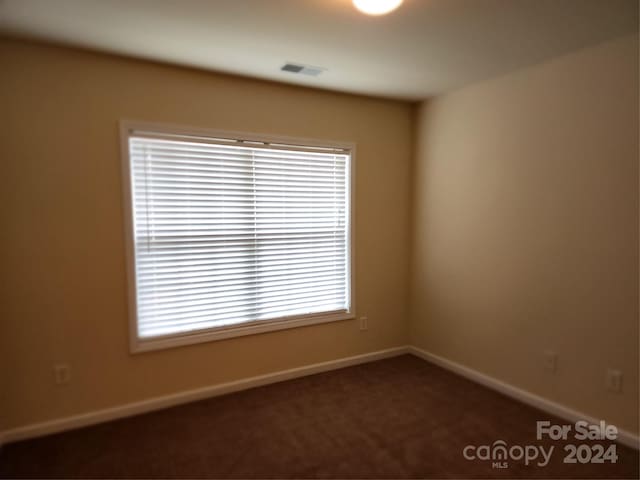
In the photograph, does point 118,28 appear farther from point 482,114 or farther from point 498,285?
point 498,285

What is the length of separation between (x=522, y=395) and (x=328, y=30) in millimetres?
2934

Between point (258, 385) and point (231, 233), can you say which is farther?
point (258, 385)

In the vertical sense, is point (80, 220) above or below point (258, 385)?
above

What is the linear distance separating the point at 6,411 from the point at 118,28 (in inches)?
96.8

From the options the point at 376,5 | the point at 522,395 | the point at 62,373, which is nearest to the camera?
the point at 376,5

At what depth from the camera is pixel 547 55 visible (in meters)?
2.66

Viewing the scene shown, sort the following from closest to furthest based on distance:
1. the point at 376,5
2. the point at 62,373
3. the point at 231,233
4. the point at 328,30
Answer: the point at 376,5
the point at 328,30
the point at 62,373
the point at 231,233

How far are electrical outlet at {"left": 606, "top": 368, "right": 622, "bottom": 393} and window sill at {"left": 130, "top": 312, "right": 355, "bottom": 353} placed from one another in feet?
6.45

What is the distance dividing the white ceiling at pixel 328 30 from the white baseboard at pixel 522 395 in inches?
95.9

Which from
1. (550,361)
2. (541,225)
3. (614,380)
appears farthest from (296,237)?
(614,380)

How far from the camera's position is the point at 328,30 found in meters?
2.29

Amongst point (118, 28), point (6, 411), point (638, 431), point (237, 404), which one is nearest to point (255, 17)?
point (118, 28)

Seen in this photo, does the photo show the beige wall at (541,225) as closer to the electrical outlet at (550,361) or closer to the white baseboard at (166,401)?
the electrical outlet at (550,361)

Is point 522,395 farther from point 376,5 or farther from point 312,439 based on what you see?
point 376,5
